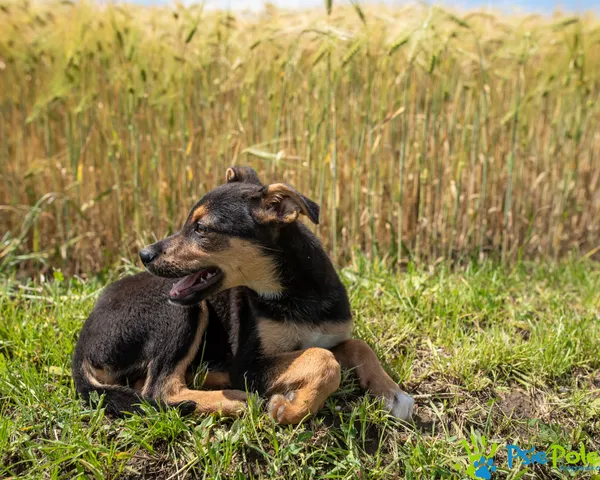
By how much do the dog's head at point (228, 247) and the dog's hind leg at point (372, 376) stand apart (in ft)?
2.00

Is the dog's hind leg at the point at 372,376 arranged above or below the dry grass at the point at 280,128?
below

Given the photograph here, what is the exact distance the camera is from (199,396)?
10.5 ft

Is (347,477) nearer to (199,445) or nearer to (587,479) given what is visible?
(199,445)

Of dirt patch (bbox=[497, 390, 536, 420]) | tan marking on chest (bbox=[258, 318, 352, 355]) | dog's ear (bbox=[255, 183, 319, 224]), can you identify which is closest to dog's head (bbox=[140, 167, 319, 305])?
dog's ear (bbox=[255, 183, 319, 224])

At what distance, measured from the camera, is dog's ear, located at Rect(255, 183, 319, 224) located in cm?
316

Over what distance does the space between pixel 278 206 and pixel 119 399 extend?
53.4 inches

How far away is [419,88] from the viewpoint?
5.61 m

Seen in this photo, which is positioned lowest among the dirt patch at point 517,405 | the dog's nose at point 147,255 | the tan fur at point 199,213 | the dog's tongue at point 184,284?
the dirt patch at point 517,405

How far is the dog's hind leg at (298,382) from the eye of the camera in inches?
117

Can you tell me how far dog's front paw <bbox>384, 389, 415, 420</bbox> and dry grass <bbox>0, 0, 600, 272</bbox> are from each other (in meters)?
2.21

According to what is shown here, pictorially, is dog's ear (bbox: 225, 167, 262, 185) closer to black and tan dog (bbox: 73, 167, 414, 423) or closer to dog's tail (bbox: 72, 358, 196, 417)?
black and tan dog (bbox: 73, 167, 414, 423)

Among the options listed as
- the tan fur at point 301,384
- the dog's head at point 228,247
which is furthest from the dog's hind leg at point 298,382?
the dog's head at point 228,247

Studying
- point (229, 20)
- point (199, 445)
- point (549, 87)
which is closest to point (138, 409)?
point (199, 445)

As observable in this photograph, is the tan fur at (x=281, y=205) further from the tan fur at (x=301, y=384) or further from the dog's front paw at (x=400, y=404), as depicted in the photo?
the dog's front paw at (x=400, y=404)
